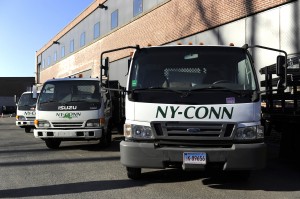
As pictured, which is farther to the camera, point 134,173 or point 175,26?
point 175,26

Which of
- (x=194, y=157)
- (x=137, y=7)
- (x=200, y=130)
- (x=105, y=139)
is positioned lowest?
(x=105, y=139)

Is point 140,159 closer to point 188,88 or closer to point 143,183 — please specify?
point 143,183

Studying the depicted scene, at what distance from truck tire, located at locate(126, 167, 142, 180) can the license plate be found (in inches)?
49.2

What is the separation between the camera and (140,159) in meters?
6.49

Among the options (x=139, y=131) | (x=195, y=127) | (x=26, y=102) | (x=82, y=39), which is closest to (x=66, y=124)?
(x=139, y=131)

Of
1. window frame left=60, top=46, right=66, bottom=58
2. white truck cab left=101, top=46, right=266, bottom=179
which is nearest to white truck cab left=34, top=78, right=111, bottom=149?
white truck cab left=101, top=46, right=266, bottom=179

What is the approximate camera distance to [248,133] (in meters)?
6.48

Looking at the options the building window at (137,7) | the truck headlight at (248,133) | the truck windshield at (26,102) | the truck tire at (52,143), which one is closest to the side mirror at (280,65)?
the truck headlight at (248,133)

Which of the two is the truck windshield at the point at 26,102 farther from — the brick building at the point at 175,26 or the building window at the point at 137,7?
the building window at the point at 137,7

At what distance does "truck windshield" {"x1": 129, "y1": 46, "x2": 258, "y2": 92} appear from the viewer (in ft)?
22.6

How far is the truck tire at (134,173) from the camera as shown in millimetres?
7284

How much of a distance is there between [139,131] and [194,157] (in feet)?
3.05

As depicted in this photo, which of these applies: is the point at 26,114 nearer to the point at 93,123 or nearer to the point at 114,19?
the point at 93,123

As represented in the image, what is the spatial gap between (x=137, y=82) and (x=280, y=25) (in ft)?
24.5
